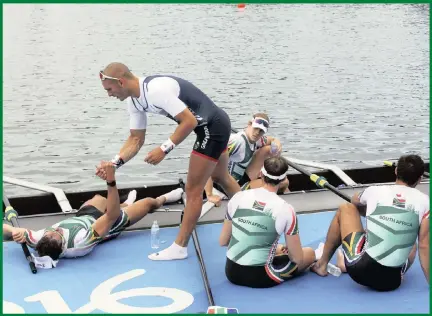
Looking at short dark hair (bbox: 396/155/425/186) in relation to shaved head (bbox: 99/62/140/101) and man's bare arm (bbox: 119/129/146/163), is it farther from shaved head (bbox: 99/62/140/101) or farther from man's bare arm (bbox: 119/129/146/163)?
man's bare arm (bbox: 119/129/146/163)

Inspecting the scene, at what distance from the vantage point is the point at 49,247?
6441 mm

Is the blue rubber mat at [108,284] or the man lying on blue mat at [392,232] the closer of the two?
the man lying on blue mat at [392,232]

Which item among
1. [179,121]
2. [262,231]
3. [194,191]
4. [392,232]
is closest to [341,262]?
[392,232]

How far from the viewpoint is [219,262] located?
670 cm

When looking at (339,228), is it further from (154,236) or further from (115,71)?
(115,71)

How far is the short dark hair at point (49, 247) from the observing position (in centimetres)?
644

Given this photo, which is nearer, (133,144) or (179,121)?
(179,121)

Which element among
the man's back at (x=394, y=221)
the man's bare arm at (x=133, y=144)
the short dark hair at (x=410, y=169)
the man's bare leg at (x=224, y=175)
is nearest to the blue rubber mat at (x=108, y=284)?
the man's bare leg at (x=224, y=175)

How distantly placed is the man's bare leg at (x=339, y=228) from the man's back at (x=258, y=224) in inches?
23.1

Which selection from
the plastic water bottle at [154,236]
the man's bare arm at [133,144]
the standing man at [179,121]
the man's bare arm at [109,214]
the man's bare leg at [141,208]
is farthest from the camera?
the man's bare leg at [141,208]

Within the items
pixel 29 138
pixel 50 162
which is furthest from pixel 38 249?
pixel 29 138

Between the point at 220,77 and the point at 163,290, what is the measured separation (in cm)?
2014

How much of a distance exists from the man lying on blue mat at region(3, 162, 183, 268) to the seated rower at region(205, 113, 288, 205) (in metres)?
1.45

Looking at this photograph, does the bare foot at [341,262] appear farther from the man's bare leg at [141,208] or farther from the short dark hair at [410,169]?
the man's bare leg at [141,208]
